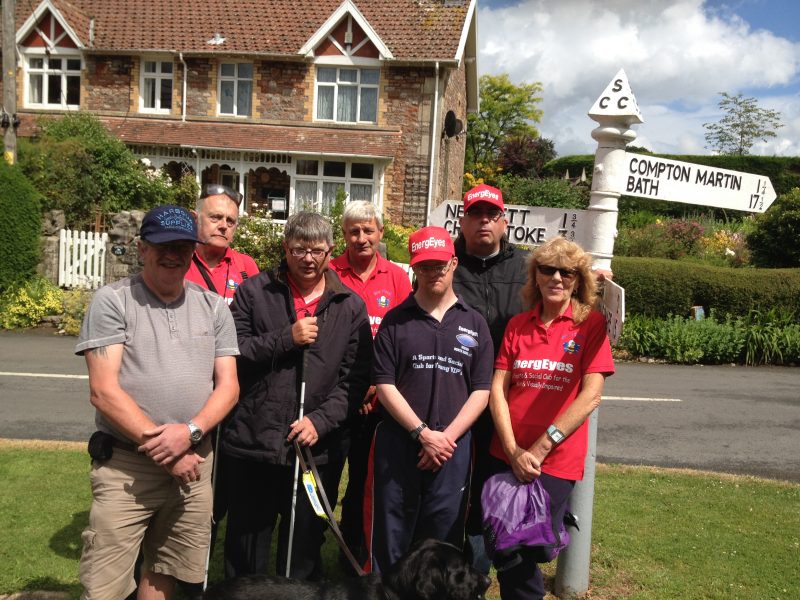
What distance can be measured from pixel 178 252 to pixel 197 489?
3.59 ft

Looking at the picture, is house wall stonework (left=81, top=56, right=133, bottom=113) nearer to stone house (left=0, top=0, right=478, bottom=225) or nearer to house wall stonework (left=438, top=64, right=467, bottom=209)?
stone house (left=0, top=0, right=478, bottom=225)

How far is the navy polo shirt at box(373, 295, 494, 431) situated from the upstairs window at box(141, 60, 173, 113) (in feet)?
73.1

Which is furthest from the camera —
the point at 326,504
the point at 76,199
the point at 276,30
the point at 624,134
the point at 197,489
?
the point at 276,30

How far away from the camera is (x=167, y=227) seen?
9.51 feet

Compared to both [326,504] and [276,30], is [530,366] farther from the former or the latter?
[276,30]

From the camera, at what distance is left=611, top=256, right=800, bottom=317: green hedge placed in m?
13.3

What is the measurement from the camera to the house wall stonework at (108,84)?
2295 cm

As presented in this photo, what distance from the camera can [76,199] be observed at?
16.6 meters

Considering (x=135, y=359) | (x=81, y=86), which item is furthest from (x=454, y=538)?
(x=81, y=86)

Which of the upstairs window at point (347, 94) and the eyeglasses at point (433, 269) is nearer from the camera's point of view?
the eyeglasses at point (433, 269)

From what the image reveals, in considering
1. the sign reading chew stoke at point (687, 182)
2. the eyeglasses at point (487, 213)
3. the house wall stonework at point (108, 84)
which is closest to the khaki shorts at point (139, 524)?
the eyeglasses at point (487, 213)

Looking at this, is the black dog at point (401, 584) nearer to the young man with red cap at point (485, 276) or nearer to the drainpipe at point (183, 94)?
the young man with red cap at point (485, 276)

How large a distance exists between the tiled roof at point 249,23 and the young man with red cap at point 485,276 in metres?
18.3

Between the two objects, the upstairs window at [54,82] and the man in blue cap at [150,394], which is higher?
the upstairs window at [54,82]
